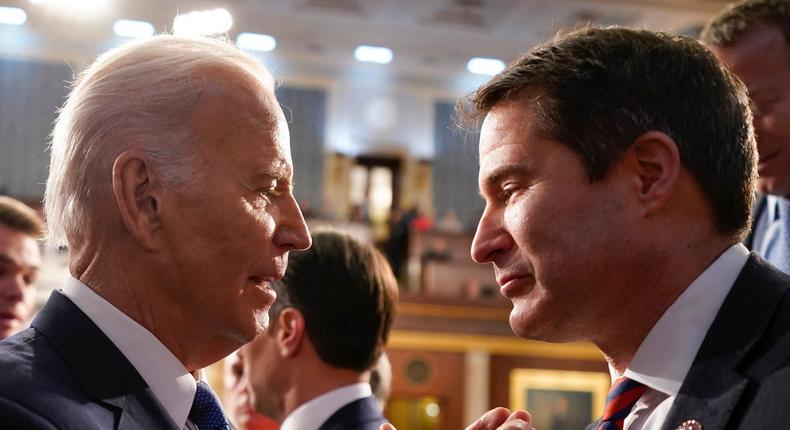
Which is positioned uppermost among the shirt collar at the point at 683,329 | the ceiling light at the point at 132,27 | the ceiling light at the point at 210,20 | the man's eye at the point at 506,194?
the man's eye at the point at 506,194

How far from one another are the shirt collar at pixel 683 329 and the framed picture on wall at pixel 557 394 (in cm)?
1015

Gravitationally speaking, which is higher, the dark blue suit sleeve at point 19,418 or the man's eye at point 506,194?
the man's eye at point 506,194

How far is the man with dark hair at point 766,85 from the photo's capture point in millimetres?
2672

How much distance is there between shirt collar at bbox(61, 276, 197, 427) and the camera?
Answer: 1671mm

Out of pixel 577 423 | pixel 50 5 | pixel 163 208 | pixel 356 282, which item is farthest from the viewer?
pixel 50 5

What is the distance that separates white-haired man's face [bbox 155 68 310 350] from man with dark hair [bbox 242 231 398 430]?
0.79m

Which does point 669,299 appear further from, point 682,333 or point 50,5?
point 50,5

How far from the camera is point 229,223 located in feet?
5.77

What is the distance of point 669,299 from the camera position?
5.51 ft

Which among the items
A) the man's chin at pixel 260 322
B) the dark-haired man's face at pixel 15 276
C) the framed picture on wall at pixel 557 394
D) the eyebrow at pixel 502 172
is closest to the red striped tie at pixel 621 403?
the eyebrow at pixel 502 172

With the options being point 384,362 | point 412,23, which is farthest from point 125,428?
point 412,23

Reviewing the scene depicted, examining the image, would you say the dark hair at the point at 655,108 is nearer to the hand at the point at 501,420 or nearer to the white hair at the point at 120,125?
the hand at the point at 501,420

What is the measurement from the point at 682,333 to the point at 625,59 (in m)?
0.52

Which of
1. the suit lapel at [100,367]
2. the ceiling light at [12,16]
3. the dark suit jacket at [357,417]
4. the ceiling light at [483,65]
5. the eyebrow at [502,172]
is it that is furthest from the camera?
the ceiling light at [483,65]
